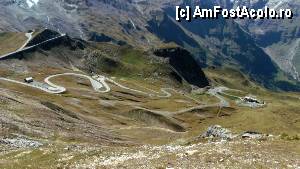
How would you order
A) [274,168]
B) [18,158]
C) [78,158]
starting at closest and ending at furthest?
[274,168], [78,158], [18,158]

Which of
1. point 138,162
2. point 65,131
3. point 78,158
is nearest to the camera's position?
point 138,162

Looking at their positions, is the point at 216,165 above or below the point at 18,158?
above

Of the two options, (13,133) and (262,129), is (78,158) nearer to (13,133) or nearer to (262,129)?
(13,133)

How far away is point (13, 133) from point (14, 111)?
21609mm

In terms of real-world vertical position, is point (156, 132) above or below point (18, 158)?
below

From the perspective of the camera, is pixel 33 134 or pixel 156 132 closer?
pixel 33 134

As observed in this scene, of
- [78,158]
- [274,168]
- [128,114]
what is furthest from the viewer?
[128,114]

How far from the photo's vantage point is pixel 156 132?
12519cm

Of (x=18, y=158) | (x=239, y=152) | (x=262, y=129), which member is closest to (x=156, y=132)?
(x=262, y=129)

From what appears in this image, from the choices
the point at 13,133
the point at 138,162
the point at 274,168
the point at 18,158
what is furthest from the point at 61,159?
the point at 13,133

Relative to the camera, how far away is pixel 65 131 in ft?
276

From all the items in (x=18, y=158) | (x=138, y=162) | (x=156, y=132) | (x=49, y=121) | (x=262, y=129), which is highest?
(x=138, y=162)

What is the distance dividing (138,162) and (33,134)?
36537mm

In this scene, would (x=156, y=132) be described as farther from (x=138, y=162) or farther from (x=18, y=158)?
(x=138, y=162)
